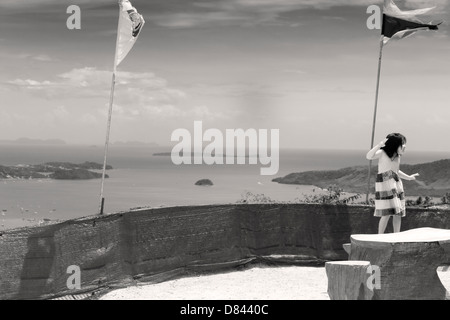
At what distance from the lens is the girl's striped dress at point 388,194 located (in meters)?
12.4

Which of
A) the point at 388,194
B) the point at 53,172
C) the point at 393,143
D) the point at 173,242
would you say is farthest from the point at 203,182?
the point at 393,143

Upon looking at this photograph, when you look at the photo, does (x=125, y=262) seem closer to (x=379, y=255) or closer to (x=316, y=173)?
(x=379, y=255)

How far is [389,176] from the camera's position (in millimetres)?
12414

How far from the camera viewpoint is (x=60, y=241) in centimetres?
1082

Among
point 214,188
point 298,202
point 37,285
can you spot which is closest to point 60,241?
point 37,285

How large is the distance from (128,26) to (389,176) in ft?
16.0

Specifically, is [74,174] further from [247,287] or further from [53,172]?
[247,287]

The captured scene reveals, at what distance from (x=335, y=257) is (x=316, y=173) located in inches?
1585

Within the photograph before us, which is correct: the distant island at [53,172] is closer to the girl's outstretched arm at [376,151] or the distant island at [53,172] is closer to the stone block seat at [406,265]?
the girl's outstretched arm at [376,151]

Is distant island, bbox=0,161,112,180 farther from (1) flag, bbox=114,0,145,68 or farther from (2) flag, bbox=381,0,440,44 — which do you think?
(1) flag, bbox=114,0,145,68

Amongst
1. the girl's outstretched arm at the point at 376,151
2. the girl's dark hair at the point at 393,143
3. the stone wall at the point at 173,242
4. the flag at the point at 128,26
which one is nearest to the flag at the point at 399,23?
the girl's dark hair at the point at 393,143

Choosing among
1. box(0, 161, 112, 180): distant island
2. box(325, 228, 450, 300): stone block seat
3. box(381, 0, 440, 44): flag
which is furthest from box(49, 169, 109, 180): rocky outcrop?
box(325, 228, 450, 300): stone block seat

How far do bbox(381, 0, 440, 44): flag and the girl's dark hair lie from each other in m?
2.82

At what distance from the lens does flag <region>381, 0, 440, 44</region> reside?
1417 centimetres
